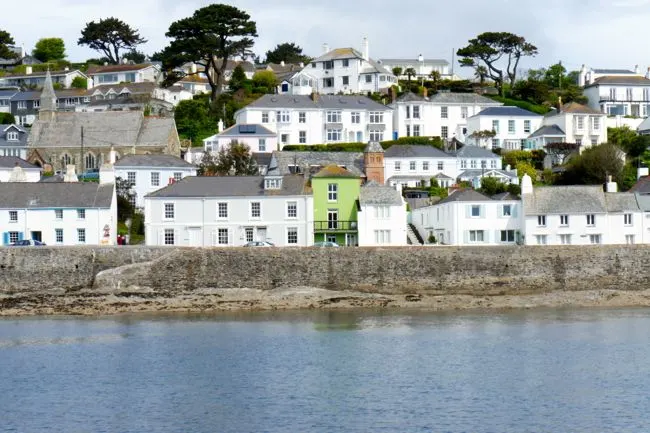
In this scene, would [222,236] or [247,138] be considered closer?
[222,236]

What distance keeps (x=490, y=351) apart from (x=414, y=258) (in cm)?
1230

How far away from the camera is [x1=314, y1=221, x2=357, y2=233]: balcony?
60.4 meters

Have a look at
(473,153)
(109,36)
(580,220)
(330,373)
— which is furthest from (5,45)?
(330,373)

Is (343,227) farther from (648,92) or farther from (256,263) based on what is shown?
(648,92)

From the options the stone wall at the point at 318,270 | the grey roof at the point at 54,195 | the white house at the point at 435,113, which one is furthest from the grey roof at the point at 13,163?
the white house at the point at 435,113

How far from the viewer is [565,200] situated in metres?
59.5

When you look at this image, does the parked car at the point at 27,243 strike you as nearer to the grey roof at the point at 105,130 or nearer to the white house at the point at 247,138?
the grey roof at the point at 105,130

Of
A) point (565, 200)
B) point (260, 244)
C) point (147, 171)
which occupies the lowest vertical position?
point (260, 244)

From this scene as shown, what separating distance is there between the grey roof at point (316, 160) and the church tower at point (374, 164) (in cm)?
49

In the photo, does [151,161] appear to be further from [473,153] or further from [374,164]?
[473,153]

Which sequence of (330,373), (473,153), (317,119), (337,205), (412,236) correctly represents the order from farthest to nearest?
(317,119), (473,153), (412,236), (337,205), (330,373)

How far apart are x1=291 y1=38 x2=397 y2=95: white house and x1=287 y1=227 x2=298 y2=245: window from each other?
123 ft

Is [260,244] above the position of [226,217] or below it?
below

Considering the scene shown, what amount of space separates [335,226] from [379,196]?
2743mm
